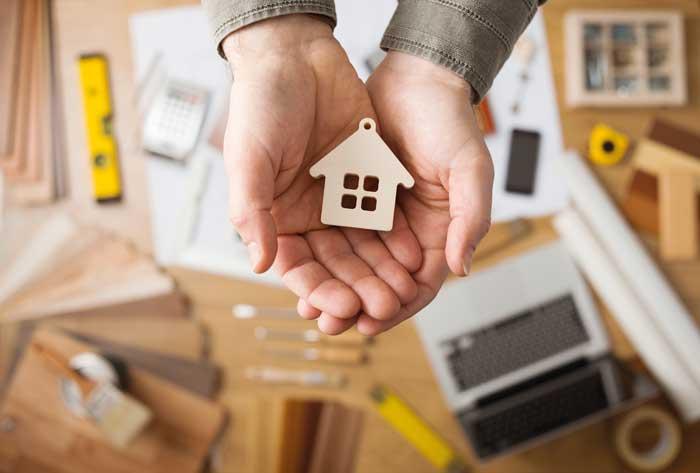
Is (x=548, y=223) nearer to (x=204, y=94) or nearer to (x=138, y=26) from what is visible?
(x=204, y=94)

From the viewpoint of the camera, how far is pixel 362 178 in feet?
2.66

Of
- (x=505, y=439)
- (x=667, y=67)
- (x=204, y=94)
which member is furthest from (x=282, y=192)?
(x=667, y=67)

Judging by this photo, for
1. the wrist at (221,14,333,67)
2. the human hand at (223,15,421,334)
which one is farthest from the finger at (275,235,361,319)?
the wrist at (221,14,333,67)

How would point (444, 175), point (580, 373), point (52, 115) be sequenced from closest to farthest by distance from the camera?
point (444, 175), point (580, 373), point (52, 115)

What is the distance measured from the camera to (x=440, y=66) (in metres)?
0.84

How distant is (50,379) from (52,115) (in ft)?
1.54

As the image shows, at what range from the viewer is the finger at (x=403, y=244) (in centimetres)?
80

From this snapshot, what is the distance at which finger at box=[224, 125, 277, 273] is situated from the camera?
70 cm

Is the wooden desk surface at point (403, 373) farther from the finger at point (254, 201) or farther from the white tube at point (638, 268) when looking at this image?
the finger at point (254, 201)

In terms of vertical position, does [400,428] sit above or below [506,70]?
below

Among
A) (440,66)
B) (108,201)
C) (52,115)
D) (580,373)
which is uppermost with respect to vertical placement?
(440,66)

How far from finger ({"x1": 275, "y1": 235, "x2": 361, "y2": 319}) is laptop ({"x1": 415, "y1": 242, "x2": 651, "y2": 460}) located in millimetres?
493

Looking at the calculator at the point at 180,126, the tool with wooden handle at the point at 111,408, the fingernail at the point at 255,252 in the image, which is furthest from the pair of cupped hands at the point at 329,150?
the tool with wooden handle at the point at 111,408

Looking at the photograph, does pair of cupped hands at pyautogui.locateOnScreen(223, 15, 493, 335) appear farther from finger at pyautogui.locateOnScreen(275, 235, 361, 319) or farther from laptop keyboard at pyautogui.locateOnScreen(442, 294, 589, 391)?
laptop keyboard at pyautogui.locateOnScreen(442, 294, 589, 391)
